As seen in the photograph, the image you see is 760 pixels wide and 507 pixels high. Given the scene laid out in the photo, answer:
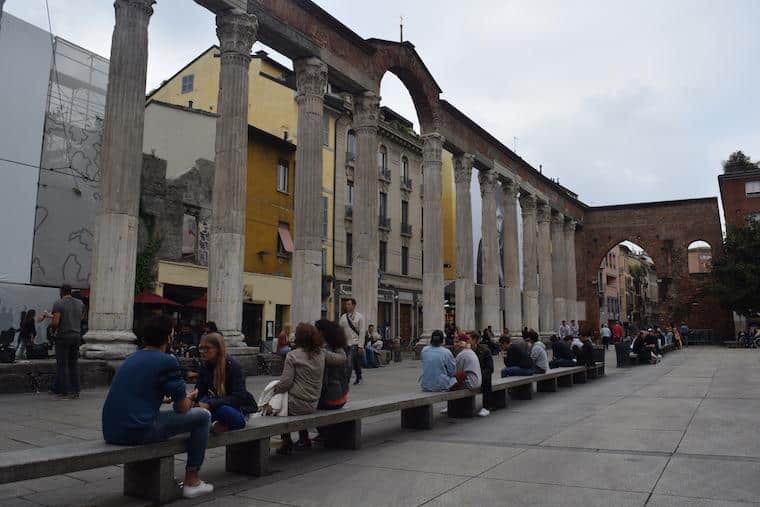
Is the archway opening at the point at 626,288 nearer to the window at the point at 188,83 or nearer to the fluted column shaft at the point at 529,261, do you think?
the fluted column shaft at the point at 529,261

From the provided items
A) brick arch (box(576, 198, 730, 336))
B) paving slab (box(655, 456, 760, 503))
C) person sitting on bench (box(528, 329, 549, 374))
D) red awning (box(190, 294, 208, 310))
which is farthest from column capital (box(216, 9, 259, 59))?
brick arch (box(576, 198, 730, 336))

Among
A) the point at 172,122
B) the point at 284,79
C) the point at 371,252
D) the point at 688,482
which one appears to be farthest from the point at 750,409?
the point at 284,79

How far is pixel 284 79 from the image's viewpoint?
33438 millimetres

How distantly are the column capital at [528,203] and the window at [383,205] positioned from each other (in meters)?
7.99

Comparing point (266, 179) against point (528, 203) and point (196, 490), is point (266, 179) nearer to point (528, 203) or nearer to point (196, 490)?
point (528, 203)

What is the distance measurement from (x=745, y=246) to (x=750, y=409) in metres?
35.3

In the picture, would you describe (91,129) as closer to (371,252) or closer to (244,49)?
(244,49)

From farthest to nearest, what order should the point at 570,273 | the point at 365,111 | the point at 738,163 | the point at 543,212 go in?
1. the point at 738,163
2. the point at 570,273
3. the point at 543,212
4. the point at 365,111

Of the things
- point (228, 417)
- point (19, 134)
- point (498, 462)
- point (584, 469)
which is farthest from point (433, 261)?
point (228, 417)

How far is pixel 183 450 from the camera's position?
491cm

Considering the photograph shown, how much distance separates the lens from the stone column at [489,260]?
29.7 m

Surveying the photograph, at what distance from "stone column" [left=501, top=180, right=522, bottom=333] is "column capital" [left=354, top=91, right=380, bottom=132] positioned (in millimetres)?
13217

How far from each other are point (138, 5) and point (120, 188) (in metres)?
3.99

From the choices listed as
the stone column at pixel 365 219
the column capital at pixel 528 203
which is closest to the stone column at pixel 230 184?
the stone column at pixel 365 219
